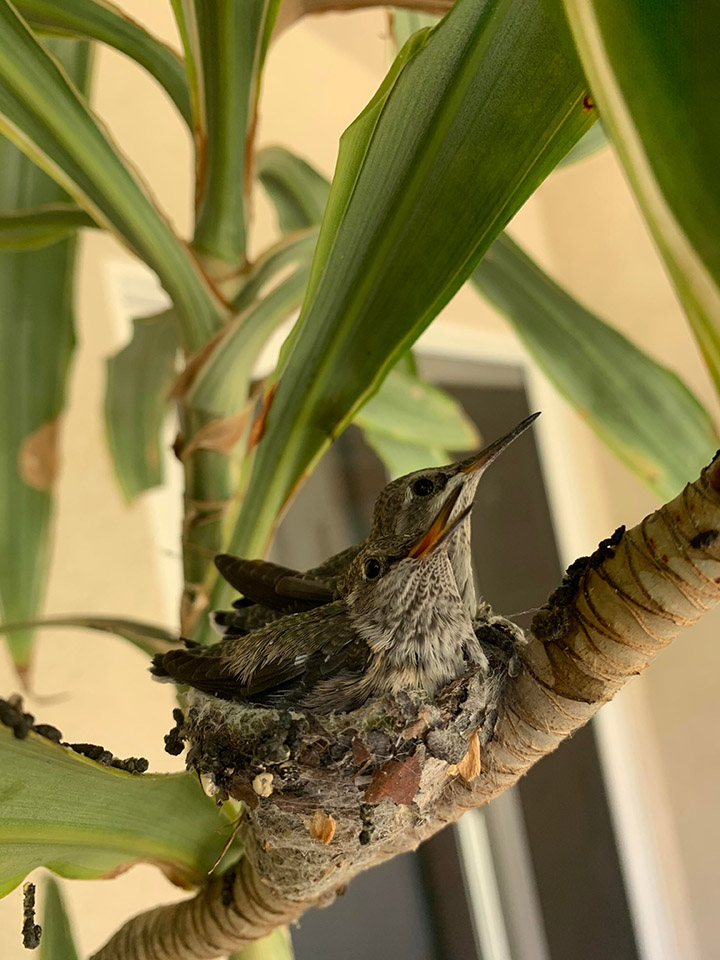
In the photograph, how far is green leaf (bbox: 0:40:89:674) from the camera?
74cm

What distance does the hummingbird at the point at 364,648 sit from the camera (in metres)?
0.44

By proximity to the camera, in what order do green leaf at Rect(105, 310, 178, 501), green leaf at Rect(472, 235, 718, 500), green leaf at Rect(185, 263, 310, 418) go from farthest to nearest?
green leaf at Rect(105, 310, 178, 501), green leaf at Rect(472, 235, 718, 500), green leaf at Rect(185, 263, 310, 418)

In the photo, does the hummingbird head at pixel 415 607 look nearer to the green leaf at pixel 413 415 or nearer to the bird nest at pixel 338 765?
the bird nest at pixel 338 765

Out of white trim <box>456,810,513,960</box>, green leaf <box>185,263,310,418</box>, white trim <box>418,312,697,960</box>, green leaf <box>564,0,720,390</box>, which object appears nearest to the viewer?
green leaf <box>564,0,720,390</box>

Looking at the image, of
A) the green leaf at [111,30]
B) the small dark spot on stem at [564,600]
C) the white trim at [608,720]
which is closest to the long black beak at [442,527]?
the small dark spot on stem at [564,600]

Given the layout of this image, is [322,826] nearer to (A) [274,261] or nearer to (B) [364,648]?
(B) [364,648]

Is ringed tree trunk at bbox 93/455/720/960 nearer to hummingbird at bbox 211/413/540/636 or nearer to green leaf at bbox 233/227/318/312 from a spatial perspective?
hummingbird at bbox 211/413/540/636

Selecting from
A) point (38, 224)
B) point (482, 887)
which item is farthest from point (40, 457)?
point (482, 887)

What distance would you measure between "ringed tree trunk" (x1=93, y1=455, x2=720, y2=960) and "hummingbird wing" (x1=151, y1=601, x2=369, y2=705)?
2 centimetres

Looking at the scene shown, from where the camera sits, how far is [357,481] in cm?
163

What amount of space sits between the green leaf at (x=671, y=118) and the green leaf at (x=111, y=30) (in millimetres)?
418

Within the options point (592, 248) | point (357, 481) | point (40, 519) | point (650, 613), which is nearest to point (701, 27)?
point (650, 613)

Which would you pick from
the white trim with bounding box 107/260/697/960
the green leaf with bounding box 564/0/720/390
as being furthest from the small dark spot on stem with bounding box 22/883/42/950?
the white trim with bounding box 107/260/697/960

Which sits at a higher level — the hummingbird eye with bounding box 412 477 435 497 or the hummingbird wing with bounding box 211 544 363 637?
the hummingbird eye with bounding box 412 477 435 497
